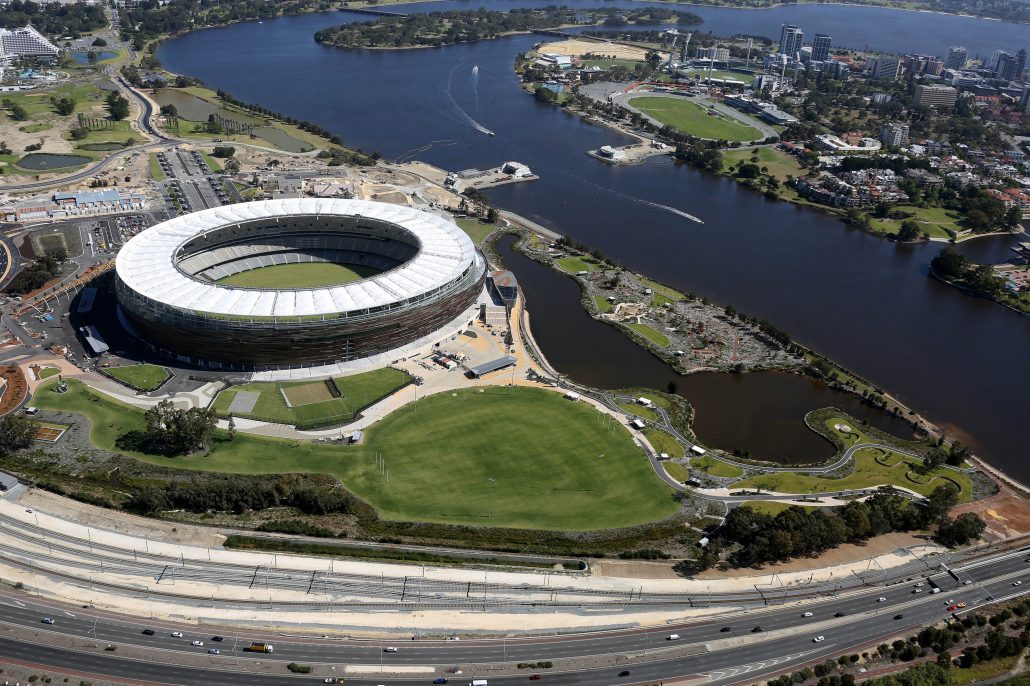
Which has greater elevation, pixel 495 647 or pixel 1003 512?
pixel 495 647

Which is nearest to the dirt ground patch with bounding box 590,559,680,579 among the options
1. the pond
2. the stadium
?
the stadium

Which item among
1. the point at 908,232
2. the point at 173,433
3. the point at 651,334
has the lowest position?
the point at 651,334

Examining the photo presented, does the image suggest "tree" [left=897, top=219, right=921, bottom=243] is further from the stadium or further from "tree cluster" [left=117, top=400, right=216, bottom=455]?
"tree cluster" [left=117, top=400, right=216, bottom=455]

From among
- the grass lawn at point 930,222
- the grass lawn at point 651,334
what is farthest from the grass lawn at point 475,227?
the grass lawn at point 930,222

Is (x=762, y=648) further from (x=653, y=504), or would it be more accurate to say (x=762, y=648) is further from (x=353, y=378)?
(x=353, y=378)

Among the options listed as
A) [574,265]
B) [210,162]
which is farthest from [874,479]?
[210,162]

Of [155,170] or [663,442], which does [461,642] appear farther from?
[155,170]

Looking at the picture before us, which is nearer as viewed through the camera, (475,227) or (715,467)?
(715,467)
